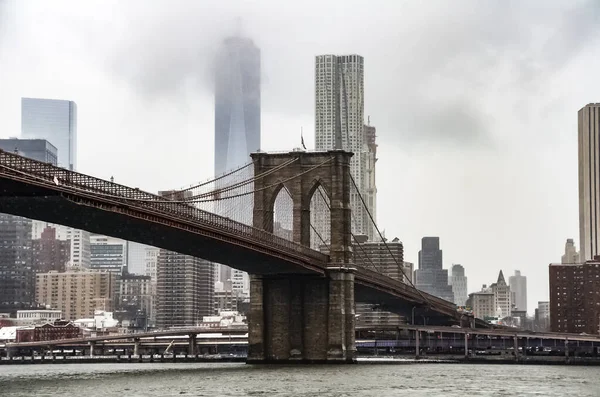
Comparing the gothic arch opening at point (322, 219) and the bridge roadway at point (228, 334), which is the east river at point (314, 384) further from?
the bridge roadway at point (228, 334)

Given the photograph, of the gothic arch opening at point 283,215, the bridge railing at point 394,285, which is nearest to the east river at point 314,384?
the gothic arch opening at point 283,215

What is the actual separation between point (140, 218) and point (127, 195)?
4.36 ft

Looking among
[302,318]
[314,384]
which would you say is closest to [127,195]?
[314,384]

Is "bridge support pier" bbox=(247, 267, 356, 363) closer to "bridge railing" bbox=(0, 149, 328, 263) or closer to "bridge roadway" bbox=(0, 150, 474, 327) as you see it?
"bridge roadway" bbox=(0, 150, 474, 327)

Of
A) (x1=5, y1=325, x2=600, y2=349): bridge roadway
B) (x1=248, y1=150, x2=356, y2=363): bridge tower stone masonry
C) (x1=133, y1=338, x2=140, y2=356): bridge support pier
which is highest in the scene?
(x1=248, y1=150, x2=356, y2=363): bridge tower stone masonry

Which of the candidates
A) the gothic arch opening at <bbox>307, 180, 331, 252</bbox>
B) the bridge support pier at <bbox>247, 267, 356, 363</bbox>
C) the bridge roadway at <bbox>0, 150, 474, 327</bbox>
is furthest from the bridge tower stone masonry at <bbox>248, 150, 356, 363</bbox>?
the gothic arch opening at <bbox>307, 180, 331, 252</bbox>

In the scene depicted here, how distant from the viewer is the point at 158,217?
2813 inches

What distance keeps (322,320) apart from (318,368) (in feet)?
33.7

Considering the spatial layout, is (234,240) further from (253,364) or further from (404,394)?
(404,394)

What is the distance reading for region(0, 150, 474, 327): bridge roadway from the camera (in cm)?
6159

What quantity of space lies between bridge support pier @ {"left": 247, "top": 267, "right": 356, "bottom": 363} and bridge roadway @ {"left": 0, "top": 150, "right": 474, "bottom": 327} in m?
1.68

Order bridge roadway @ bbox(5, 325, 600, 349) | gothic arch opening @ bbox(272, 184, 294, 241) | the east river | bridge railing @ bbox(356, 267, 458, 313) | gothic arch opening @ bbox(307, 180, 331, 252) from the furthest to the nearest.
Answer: bridge roadway @ bbox(5, 325, 600, 349)
gothic arch opening @ bbox(307, 180, 331, 252)
bridge railing @ bbox(356, 267, 458, 313)
gothic arch opening @ bbox(272, 184, 294, 241)
the east river

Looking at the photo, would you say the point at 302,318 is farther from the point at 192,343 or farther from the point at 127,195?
the point at 192,343

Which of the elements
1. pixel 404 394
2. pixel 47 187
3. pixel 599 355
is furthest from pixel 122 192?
pixel 599 355
